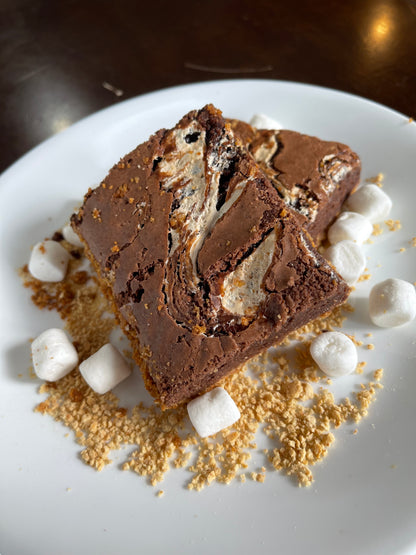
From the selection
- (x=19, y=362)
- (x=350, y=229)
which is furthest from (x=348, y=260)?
(x=19, y=362)

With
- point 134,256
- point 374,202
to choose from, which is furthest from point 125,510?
point 374,202

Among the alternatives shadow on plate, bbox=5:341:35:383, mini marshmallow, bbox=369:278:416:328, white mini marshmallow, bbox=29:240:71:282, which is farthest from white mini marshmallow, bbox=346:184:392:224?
shadow on plate, bbox=5:341:35:383

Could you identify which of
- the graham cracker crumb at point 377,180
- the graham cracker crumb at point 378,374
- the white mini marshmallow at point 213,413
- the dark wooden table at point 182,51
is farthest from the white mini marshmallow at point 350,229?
the dark wooden table at point 182,51

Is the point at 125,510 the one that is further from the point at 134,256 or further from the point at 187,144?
the point at 187,144

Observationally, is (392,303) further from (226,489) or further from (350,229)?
(226,489)

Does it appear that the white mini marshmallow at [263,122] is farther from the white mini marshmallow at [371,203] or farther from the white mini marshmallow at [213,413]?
the white mini marshmallow at [213,413]

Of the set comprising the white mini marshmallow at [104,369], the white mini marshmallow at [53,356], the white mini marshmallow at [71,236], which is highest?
the white mini marshmallow at [71,236]

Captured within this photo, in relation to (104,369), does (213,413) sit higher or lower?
lower
